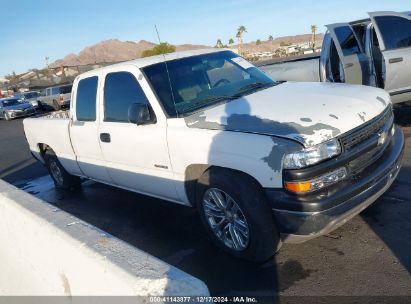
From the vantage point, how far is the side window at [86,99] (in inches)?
200

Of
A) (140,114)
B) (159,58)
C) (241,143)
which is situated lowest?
(241,143)

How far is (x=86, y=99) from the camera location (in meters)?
5.26

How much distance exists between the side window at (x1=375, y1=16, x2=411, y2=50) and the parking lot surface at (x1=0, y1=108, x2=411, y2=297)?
2336 mm

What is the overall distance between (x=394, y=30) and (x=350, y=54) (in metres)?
0.80

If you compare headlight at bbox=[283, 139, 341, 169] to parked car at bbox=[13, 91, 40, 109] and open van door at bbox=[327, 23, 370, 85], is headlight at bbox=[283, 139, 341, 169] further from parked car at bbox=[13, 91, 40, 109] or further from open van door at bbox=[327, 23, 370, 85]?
parked car at bbox=[13, 91, 40, 109]

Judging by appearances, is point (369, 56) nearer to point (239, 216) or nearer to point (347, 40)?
point (347, 40)

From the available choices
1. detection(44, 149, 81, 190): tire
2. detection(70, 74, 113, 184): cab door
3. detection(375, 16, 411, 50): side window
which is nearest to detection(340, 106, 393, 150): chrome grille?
detection(70, 74, 113, 184): cab door

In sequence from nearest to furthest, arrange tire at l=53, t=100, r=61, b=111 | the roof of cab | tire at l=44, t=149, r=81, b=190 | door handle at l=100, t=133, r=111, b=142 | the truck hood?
the truck hood, the roof of cab, door handle at l=100, t=133, r=111, b=142, tire at l=44, t=149, r=81, b=190, tire at l=53, t=100, r=61, b=111

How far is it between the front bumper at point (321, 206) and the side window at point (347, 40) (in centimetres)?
466

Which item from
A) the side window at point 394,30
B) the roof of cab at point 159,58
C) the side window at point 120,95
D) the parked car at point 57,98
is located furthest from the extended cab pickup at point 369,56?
the parked car at point 57,98

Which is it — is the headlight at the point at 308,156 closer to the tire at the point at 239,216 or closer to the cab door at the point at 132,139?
the tire at the point at 239,216

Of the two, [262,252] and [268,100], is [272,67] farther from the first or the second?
[262,252]

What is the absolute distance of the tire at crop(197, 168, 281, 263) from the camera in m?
3.26

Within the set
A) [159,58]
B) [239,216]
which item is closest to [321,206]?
[239,216]
